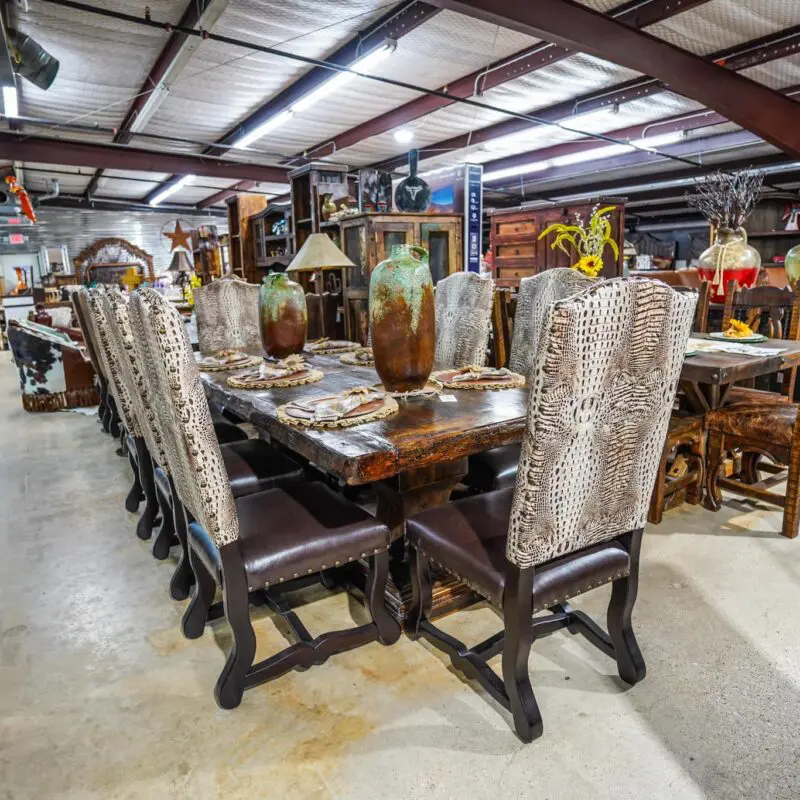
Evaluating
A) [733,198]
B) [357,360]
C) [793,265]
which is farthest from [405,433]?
[793,265]

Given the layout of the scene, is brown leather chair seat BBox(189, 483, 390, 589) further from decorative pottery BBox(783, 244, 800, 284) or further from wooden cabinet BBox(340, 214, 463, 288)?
wooden cabinet BBox(340, 214, 463, 288)

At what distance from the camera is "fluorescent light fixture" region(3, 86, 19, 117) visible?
5202 mm

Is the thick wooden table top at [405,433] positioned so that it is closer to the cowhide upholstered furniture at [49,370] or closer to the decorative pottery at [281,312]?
the decorative pottery at [281,312]

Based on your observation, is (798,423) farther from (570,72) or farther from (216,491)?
(570,72)

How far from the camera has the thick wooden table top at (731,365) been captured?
2377mm

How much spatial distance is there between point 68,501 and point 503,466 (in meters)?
2.49

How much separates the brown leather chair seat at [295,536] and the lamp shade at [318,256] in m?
2.04

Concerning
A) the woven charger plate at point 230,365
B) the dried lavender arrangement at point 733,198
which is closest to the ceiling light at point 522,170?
the dried lavender arrangement at point 733,198

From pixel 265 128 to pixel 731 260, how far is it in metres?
5.45

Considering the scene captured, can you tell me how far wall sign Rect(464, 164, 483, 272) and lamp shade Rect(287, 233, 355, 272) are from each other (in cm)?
275

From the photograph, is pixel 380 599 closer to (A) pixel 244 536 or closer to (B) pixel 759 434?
(A) pixel 244 536

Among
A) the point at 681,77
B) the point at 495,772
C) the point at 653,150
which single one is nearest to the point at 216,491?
the point at 495,772

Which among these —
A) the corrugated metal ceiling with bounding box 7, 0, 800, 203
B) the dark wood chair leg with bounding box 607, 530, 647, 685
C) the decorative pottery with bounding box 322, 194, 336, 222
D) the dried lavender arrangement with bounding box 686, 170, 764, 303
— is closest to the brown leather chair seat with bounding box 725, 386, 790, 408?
the dried lavender arrangement with bounding box 686, 170, 764, 303

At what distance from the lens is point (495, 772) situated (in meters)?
1.39
